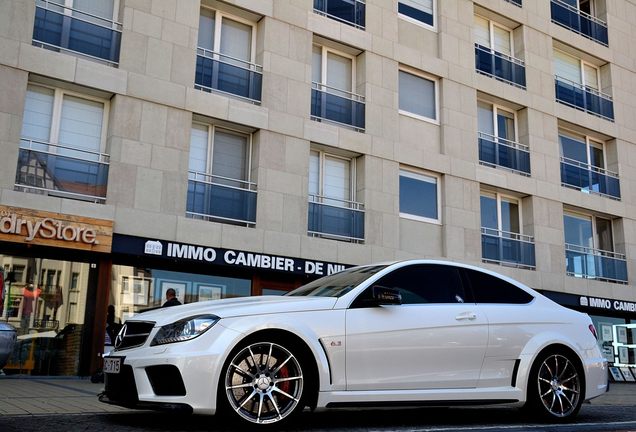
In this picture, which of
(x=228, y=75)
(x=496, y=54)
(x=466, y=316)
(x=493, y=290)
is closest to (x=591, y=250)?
(x=496, y=54)

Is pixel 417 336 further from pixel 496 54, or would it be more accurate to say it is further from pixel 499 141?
pixel 496 54

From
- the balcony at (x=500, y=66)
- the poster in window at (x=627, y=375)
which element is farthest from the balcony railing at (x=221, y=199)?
the poster in window at (x=627, y=375)

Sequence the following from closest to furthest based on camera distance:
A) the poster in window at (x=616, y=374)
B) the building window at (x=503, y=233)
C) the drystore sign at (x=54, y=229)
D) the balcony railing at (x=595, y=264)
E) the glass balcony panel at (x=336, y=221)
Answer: the drystore sign at (x=54, y=229) → the glass balcony panel at (x=336, y=221) → the building window at (x=503, y=233) → the poster in window at (x=616, y=374) → the balcony railing at (x=595, y=264)

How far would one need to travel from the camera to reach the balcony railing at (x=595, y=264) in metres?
22.5

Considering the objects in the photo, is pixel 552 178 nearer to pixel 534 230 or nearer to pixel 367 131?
pixel 534 230

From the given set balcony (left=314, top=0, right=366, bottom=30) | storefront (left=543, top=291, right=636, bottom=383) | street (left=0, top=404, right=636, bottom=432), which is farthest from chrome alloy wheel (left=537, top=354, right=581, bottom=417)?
storefront (left=543, top=291, right=636, bottom=383)

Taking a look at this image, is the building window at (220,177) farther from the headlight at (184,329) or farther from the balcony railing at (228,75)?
the headlight at (184,329)

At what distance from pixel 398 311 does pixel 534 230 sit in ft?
52.1

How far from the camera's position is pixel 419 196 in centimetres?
1944

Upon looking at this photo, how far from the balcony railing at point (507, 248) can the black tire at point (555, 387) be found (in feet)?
41.7

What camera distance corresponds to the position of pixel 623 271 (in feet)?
77.9

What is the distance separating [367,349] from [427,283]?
1.16 meters

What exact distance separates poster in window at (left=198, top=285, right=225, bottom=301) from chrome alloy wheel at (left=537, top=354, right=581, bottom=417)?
31.1ft

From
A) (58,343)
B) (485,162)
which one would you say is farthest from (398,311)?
(485,162)
